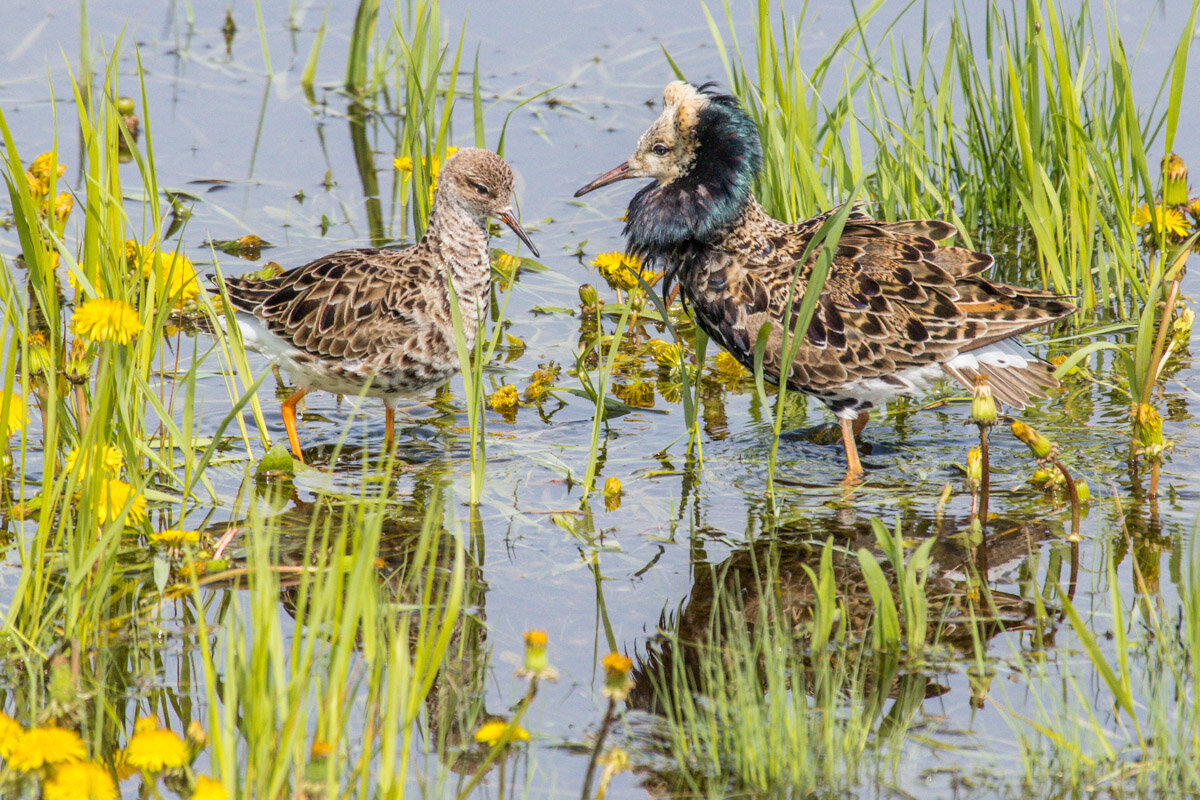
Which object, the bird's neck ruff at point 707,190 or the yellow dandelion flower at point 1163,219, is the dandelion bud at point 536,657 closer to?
the bird's neck ruff at point 707,190

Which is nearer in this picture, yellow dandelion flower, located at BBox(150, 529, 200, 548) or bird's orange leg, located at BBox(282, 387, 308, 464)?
yellow dandelion flower, located at BBox(150, 529, 200, 548)

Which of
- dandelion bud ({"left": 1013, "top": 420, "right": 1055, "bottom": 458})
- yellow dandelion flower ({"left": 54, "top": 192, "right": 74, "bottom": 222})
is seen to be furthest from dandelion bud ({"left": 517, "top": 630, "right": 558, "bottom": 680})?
yellow dandelion flower ({"left": 54, "top": 192, "right": 74, "bottom": 222})

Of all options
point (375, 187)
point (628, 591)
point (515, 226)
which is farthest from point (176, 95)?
point (628, 591)

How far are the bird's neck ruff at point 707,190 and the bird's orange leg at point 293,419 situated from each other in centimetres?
176

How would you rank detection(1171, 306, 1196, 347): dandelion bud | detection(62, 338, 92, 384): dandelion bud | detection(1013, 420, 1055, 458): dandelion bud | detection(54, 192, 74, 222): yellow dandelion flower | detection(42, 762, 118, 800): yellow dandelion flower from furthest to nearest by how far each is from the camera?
detection(54, 192, 74, 222): yellow dandelion flower, detection(1171, 306, 1196, 347): dandelion bud, detection(1013, 420, 1055, 458): dandelion bud, detection(62, 338, 92, 384): dandelion bud, detection(42, 762, 118, 800): yellow dandelion flower

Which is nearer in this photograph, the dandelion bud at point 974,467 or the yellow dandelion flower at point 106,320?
the yellow dandelion flower at point 106,320

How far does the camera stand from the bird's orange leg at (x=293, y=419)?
6109mm

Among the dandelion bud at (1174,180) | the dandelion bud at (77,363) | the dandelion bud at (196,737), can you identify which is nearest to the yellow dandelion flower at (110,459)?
the dandelion bud at (77,363)

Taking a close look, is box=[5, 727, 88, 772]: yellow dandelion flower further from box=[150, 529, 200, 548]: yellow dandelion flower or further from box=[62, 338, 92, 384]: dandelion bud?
box=[62, 338, 92, 384]: dandelion bud

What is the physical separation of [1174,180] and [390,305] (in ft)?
12.2

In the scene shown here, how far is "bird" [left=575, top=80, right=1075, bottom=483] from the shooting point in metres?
A: 6.00

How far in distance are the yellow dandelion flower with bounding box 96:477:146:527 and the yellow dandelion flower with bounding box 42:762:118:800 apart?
1208mm

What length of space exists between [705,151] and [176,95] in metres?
5.34

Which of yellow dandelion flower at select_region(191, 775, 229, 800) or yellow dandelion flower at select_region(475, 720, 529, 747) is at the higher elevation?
yellow dandelion flower at select_region(475, 720, 529, 747)
